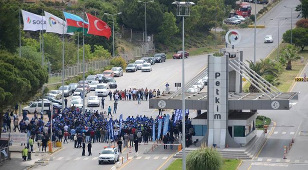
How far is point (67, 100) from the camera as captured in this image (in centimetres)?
10369

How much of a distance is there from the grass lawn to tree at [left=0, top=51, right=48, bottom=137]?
13.6m

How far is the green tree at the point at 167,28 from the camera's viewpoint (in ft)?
502

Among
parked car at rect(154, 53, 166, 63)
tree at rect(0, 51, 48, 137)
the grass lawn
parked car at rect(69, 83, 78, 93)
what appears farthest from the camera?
parked car at rect(154, 53, 166, 63)

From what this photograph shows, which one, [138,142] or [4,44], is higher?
[4,44]

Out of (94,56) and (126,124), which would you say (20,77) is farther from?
(94,56)

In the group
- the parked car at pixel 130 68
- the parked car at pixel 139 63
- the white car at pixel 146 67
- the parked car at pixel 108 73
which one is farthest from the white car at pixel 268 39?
the parked car at pixel 108 73

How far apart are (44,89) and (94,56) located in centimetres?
3876

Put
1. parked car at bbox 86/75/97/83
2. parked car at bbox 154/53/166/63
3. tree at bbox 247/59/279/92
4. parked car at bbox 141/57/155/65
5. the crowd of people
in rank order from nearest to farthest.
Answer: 1. the crowd of people
2. tree at bbox 247/59/279/92
3. parked car at bbox 86/75/97/83
4. parked car at bbox 141/57/155/65
5. parked car at bbox 154/53/166/63

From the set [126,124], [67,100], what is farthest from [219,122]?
[67,100]

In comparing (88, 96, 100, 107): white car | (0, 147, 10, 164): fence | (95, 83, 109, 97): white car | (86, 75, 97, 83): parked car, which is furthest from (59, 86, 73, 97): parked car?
(0, 147, 10, 164): fence

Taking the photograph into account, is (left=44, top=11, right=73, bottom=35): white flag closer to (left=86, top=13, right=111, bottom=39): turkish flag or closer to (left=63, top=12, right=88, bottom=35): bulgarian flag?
(left=63, top=12, right=88, bottom=35): bulgarian flag

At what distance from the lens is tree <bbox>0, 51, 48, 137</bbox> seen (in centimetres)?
7512

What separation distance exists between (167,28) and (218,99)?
251 feet

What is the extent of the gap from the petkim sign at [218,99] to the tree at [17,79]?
49.3ft
